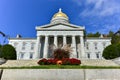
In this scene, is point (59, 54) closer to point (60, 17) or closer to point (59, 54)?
point (59, 54)

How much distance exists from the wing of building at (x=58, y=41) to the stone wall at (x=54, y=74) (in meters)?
34.1

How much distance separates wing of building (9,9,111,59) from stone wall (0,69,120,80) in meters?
34.1

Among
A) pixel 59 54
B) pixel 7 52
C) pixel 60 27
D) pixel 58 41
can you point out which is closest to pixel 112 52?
pixel 59 54

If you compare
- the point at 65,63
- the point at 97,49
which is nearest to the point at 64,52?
the point at 65,63

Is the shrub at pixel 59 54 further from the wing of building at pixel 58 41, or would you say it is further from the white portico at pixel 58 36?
the white portico at pixel 58 36

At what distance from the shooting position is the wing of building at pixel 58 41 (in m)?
52.7

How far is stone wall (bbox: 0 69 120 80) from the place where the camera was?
14.1m

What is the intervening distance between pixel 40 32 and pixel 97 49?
752 inches

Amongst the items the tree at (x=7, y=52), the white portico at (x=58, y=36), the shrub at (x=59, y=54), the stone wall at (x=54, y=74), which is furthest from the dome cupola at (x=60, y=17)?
the stone wall at (x=54, y=74)

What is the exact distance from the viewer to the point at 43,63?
2212 centimetres

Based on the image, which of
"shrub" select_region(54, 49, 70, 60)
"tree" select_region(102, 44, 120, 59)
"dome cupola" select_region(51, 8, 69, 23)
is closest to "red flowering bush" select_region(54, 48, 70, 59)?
"shrub" select_region(54, 49, 70, 60)

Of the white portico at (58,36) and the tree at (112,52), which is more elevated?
the white portico at (58,36)

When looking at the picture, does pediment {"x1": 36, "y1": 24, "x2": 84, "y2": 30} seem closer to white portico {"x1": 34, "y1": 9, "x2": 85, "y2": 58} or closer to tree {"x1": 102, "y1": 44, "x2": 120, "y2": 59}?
white portico {"x1": 34, "y1": 9, "x2": 85, "y2": 58}

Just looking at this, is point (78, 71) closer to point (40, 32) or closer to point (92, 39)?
point (40, 32)
